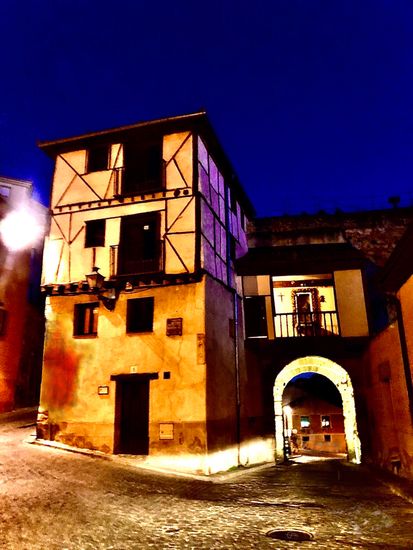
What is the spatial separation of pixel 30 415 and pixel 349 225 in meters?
17.2

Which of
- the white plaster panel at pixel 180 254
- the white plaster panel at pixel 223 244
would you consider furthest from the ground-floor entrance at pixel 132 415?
the white plaster panel at pixel 223 244

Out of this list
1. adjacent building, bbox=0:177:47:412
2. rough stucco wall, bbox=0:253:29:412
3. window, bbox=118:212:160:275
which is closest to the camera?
window, bbox=118:212:160:275

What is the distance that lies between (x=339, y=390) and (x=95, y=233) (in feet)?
36.3

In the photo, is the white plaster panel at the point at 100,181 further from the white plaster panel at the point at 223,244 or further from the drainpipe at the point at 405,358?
the drainpipe at the point at 405,358

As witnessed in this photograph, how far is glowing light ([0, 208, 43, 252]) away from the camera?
2123 cm

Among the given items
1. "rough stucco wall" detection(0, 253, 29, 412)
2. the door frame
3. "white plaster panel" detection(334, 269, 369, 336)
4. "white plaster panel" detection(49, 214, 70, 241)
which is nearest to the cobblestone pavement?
the door frame

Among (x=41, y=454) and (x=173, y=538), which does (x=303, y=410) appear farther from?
(x=173, y=538)

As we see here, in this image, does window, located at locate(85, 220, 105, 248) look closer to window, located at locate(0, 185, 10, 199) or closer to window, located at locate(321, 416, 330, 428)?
window, located at locate(0, 185, 10, 199)

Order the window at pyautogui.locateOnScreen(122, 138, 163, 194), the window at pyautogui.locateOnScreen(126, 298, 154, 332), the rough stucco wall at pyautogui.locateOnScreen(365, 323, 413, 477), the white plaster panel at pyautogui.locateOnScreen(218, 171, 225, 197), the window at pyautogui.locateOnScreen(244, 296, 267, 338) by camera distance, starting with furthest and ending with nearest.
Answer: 1. the white plaster panel at pyautogui.locateOnScreen(218, 171, 225, 197)
2. the window at pyautogui.locateOnScreen(244, 296, 267, 338)
3. the window at pyautogui.locateOnScreen(122, 138, 163, 194)
4. the window at pyautogui.locateOnScreen(126, 298, 154, 332)
5. the rough stucco wall at pyautogui.locateOnScreen(365, 323, 413, 477)

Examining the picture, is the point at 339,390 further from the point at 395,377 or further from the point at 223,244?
the point at 223,244

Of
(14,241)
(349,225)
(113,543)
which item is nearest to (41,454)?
(113,543)

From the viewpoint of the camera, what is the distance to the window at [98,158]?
50.6 ft

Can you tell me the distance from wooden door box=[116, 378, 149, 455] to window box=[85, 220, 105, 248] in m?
4.94

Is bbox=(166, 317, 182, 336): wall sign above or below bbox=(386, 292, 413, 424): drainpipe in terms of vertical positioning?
above
